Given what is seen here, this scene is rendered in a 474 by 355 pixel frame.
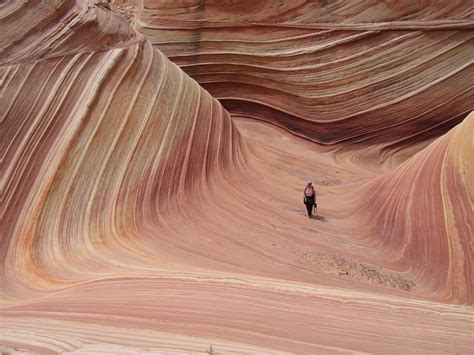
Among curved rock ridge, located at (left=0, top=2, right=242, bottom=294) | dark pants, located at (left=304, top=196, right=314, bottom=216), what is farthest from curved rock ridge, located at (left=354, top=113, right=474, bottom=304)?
curved rock ridge, located at (left=0, top=2, right=242, bottom=294)

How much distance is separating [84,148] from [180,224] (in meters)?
1.26

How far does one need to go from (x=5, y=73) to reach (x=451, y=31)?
8968 mm

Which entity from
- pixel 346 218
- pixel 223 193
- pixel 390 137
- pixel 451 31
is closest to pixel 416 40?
pixel 451 31

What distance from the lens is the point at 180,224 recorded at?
4.91 meters

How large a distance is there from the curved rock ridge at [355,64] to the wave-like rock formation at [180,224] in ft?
6.87

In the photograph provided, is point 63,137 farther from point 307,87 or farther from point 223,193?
point 307,87

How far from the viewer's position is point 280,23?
10477mm

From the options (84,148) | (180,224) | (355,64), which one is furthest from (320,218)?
(355,64)

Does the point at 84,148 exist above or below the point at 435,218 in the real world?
above

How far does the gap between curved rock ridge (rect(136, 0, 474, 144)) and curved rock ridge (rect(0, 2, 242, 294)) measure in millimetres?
4500

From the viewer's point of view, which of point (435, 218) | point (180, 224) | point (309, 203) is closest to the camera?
point (435, 218)

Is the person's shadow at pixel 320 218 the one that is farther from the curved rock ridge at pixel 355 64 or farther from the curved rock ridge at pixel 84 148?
the curved rock ridge at pixel 355 64

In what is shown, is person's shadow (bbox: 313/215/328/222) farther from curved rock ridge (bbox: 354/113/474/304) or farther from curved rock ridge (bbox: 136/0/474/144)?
curved rock ridge (bbox: 136/0/474/144)

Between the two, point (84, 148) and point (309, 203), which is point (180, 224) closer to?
point (84, 148)
